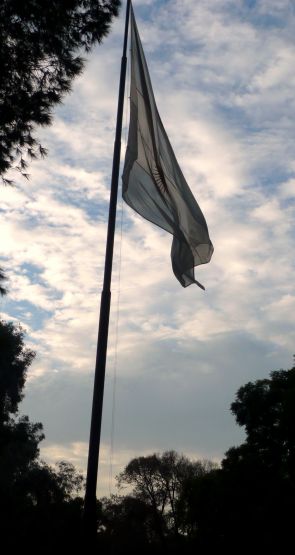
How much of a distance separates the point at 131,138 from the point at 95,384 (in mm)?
4593

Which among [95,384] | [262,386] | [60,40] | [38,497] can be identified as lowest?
[95,384]

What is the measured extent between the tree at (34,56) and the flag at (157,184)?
1887 millimetres

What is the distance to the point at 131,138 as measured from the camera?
34.4 ft

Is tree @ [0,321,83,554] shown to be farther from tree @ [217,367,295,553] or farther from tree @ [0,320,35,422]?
tree @ [217,367,295,553]

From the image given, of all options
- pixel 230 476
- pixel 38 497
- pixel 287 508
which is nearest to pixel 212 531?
pixel 230 476

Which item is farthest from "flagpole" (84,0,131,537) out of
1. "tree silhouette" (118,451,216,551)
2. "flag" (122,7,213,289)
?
"tree silhouette" (118,451,216,551)

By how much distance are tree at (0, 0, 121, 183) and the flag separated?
1887 mm

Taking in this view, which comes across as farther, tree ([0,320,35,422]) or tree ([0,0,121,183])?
tree ([0,320,35,422])

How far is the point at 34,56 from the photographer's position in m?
12.6

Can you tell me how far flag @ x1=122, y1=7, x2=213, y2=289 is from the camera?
10.6 m

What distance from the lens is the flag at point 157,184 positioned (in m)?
10.6

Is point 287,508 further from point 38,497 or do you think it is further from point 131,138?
point 131,138

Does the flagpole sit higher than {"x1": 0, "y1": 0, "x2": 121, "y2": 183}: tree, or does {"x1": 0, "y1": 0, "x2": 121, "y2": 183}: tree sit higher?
{"x1": 0, "y1": 0, "x2": 121, "y2": 183}: tree

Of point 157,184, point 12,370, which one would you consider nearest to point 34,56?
point 157,184
